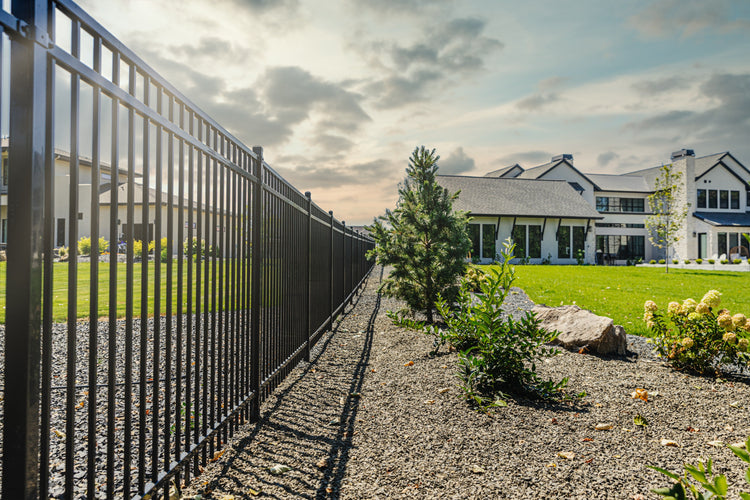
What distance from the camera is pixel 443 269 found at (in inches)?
295

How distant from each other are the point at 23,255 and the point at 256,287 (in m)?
2.51

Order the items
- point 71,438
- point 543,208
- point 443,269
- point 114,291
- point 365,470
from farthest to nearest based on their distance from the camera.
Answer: point 543,208 → point 443,269 → point 365,470 → point 114,291 → point 71,438

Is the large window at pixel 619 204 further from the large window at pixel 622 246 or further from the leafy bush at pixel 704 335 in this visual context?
the leafy bush at pixel 704 335

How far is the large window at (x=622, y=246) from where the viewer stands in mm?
38250

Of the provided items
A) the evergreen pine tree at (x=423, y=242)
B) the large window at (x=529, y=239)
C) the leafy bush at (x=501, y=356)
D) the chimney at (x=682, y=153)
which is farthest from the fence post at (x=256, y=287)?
the chimney at (x=682, y=153)

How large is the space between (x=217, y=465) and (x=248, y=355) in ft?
3.14

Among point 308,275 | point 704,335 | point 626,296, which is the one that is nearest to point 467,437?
point 704,335

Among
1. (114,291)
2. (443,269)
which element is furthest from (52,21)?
(443,269)

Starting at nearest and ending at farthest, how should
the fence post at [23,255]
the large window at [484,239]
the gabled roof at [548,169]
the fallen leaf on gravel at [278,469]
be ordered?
the fence post at [23,255]
the fallen leaf on gravel at [278,469]
the large window at [484,239]
the gabled roof at [548,169]

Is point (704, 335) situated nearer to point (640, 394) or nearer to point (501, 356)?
point (640, 394)

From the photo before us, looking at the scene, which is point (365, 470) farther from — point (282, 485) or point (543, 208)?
point (543, 208)

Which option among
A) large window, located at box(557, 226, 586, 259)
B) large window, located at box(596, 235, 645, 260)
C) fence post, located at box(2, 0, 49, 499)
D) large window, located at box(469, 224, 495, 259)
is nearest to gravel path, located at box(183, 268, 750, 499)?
fence post, located at box(2, 0, 49, 499)

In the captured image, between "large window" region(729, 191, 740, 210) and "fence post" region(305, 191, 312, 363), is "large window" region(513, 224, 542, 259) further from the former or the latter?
"fence post" region(305, 191, 312, 363)

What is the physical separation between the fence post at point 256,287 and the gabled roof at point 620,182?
138ft
